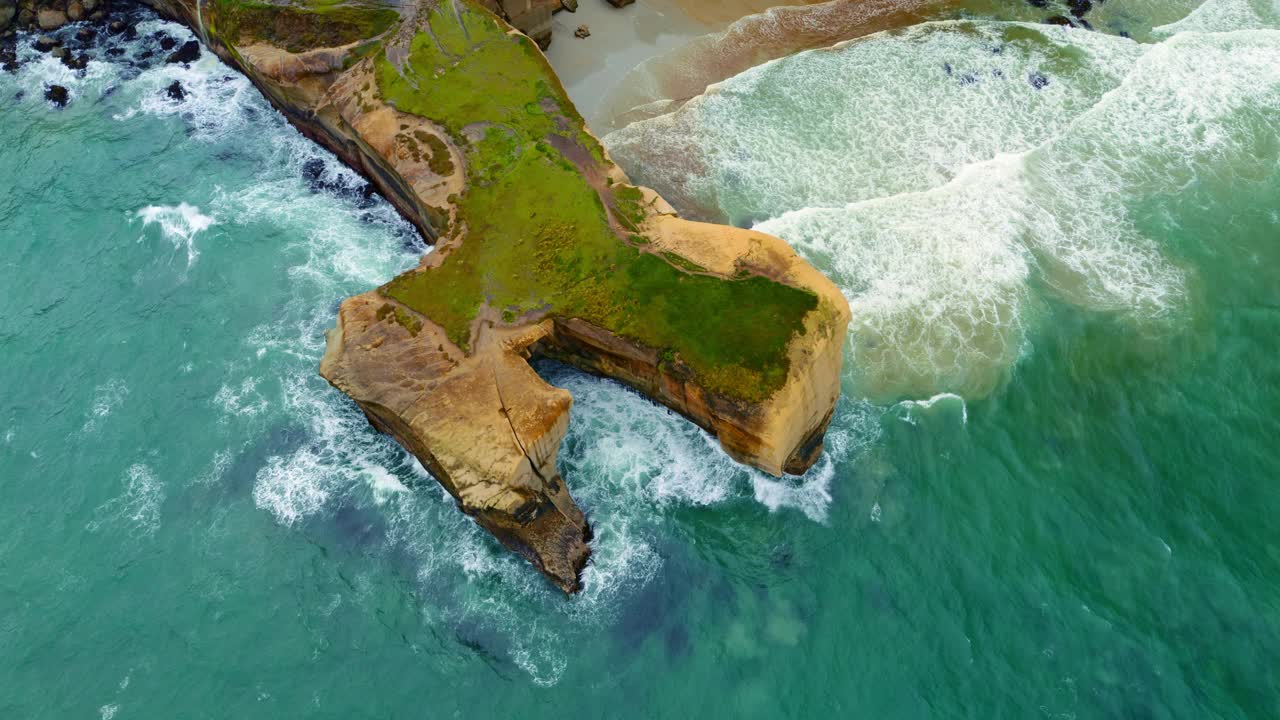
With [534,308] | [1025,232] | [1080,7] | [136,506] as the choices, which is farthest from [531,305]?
[1080,7]

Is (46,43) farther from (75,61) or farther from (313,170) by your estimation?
(313,170)

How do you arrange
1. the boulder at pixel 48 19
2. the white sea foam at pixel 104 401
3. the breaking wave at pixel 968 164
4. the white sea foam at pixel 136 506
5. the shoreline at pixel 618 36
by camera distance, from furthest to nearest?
the boulder at pixel 48 19, the shoreline at pixel 618 36, the breaking wave at pixel 968 164, the white sea foam at pixel 104 401, the white sea foam at pixel 136 506

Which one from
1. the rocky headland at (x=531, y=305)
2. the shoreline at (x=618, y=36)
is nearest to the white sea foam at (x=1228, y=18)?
the shoreline at (x=618, y=36)

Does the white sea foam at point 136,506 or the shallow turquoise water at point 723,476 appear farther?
the white sea foam at point 136,506


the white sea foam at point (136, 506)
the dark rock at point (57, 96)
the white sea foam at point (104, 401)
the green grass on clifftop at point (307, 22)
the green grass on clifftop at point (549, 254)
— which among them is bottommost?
the white sea foam at point (136, 506)

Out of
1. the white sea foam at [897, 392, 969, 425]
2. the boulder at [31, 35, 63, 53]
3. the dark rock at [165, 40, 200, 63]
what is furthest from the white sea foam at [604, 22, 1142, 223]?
the boulder at [31, 35, 63, 53]

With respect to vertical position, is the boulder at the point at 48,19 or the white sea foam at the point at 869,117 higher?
the white sea foam at the point at 869,117

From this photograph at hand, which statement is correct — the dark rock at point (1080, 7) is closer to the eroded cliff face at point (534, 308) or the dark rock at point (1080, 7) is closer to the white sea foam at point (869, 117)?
the white sea foam at point (869, 117)

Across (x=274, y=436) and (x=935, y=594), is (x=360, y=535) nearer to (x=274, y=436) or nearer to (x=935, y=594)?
(x=274, y=436)
